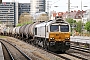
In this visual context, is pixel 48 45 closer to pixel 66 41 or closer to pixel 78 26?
pixel 66 41

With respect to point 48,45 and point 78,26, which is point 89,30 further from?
point 48,45

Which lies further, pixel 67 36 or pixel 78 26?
pixel 78 26

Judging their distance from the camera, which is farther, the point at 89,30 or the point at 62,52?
the point at 89,30

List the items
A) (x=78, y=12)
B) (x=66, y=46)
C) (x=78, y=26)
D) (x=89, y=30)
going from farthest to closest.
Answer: (x=78, y=12) → (x=78, y=26) → (x=89, y=30) → (x=66, y=46)

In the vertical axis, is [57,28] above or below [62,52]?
above

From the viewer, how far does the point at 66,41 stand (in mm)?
25844

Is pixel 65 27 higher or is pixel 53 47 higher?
pixel 65 27

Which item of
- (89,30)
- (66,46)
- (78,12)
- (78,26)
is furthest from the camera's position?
(78,12)

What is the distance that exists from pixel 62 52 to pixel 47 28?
264 cm

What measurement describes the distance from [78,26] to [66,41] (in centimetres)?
8840

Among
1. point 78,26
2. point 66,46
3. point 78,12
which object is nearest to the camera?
point 66,46

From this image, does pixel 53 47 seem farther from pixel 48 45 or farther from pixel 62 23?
pixel 62 23

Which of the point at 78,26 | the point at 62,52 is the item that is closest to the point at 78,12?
the point at 78,26

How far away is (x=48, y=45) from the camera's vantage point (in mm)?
26297
